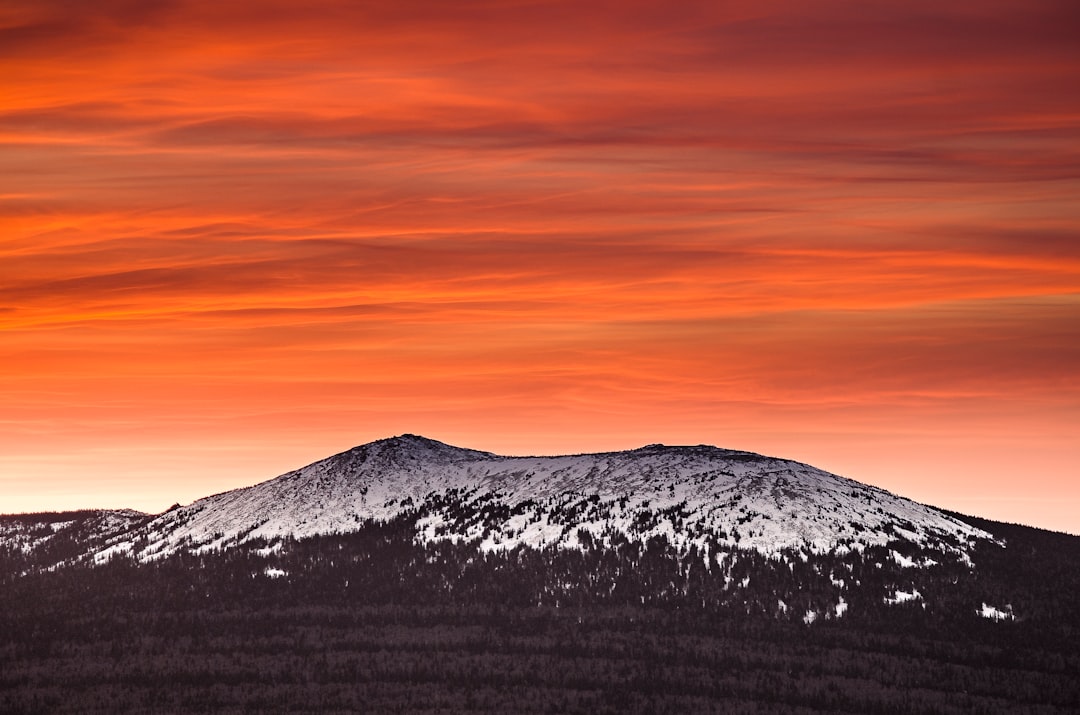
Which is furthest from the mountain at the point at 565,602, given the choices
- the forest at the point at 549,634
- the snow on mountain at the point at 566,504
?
the snow on mountain at the point at 566,504

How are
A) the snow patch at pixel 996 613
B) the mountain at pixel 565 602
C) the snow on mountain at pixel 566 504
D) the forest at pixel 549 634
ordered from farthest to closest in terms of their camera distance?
the snow on mountain at pixel 566 504, the snow patch at pixel 996 613, the mountain at pixel 565 602, the forest at pixel 549 634

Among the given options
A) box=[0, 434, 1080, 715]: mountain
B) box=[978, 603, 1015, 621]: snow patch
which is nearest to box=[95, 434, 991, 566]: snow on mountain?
box=[0, 434, 1080, 715]: mountain

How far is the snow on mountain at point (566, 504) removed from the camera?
152m

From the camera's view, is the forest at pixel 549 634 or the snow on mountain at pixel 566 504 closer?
the forest at pixel 549 634

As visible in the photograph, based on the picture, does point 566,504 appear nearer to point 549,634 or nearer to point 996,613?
point 549,634

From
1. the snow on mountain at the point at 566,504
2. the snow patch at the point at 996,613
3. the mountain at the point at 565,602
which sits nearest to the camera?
the mountain at the point at 565,602

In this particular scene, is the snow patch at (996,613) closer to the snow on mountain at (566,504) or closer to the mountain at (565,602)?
the mountain at (565,602)

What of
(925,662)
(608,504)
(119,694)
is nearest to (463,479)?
(608,504)

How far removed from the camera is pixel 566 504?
160 metres

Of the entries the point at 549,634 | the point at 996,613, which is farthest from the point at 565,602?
the point at 996,613

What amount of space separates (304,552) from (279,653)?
22.2m

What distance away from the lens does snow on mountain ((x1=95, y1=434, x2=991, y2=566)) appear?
5989 inches

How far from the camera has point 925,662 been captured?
130 metres

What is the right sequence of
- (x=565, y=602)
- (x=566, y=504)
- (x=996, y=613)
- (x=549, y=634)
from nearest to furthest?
(x=996, y=613) < (x=549, y=634) < (x=565, y=602) < (x=566, y=504)
